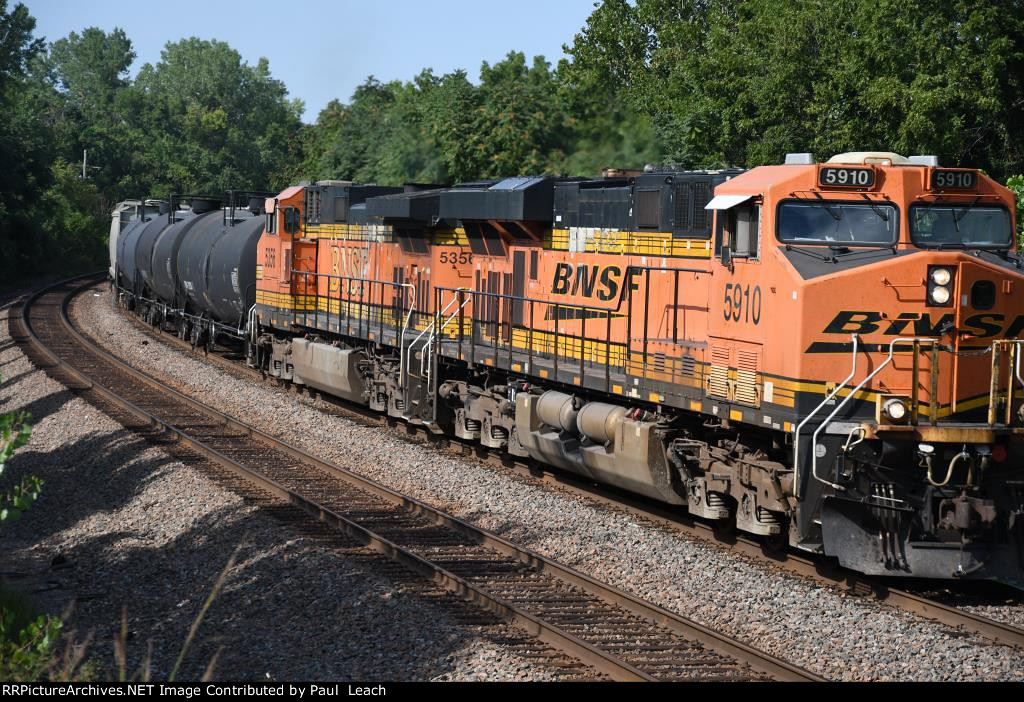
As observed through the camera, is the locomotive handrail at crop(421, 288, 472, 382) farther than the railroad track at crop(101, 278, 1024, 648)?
Yes

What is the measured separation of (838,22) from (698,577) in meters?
20.8

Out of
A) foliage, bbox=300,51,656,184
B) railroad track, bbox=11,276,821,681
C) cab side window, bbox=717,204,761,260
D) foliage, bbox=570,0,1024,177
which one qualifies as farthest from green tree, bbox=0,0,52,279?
cab side window, bbox=717,204,761,260

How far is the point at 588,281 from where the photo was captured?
48.5ft

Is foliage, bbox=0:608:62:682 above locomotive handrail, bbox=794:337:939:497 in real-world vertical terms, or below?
below

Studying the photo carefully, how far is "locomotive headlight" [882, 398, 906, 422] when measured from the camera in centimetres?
980

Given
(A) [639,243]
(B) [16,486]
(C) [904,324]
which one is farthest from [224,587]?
(C) [904,324]

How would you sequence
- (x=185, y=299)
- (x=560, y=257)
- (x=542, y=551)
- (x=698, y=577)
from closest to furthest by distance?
(x=698, y=577) → (x=542, y=551) → (x=560, y=257) → (x=185, y=299)

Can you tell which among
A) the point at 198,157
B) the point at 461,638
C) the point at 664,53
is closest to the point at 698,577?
the point at 461,638

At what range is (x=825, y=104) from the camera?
27469 millimetres

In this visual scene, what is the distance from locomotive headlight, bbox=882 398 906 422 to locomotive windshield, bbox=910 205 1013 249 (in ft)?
5.07

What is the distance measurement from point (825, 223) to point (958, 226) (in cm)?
118

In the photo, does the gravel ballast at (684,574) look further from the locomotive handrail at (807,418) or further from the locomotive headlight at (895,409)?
the locomotive headlight at (895,409)

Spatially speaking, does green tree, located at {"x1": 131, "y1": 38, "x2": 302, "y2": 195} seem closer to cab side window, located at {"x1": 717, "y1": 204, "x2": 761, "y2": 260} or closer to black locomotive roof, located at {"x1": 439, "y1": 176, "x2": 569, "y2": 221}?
black locomotive roof, located at {"x1": 439, "y1": 176, "x2": 569, "y2": 221}

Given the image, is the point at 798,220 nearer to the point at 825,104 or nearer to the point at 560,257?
the point at 560,257
